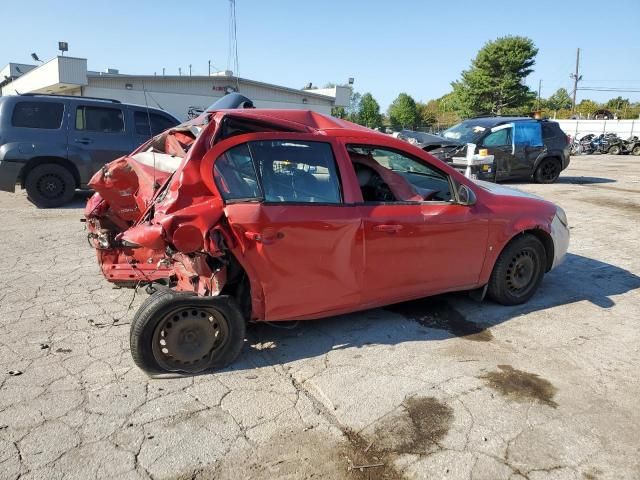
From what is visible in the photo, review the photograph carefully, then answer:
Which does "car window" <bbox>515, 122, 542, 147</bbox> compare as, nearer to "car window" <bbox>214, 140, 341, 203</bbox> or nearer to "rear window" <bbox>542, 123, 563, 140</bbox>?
"rear window" <bbox>542, 123, 563, 140</bbox>

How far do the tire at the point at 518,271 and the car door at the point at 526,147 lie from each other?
30.5ft

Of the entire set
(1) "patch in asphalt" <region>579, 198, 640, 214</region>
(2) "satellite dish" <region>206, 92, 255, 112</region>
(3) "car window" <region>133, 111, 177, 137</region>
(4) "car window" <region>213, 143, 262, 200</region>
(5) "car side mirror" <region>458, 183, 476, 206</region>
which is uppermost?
(3) "car window" <region>133, 111, 177, 137</region>

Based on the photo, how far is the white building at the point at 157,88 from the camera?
77.7 feet

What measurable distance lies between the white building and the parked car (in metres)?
11.2

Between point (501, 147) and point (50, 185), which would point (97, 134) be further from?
point (501, 147)

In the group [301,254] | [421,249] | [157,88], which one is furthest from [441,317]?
[157,88]

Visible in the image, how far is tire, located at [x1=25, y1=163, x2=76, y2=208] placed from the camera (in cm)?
870

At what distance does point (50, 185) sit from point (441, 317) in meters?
7.74

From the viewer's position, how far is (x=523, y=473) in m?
2.44

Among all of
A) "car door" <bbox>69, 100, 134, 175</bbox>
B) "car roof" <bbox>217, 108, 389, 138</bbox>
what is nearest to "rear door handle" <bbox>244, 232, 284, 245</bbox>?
"car roof" <bbox>217, 108, 389, 138</bbox>

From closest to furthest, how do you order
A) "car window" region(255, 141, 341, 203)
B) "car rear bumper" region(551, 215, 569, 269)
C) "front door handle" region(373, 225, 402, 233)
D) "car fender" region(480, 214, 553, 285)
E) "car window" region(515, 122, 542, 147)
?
"car window" region(255, 141, 341, 203) < "front door handle" region(373, 225, 402, 233) < "car fender" region(480, 214, 553, 285) < "car rear bumper" region(551, 215, 569, 269) < "car window" region(515, 122, 542, 147)

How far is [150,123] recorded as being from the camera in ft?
31.0

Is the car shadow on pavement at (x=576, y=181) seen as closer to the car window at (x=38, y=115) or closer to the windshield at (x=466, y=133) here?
the windshield at (x=466, y=133)

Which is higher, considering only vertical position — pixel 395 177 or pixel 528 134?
pixel 528 134
